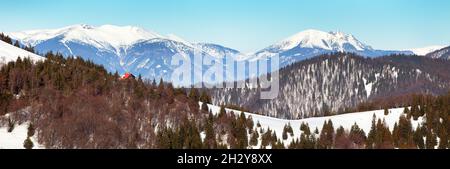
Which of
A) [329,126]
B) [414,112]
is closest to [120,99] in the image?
[329,126]

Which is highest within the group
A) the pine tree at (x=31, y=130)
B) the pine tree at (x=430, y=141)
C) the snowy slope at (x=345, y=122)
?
the snowy slope at (x=345, y=122)

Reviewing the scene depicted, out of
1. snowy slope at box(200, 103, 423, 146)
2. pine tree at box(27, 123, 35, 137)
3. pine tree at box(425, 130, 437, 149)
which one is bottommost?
pine tree at box(425, 130, 437, 149)

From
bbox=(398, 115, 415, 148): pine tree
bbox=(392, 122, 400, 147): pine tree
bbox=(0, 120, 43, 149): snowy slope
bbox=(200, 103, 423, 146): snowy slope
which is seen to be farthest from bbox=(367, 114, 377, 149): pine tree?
bbox=(0, 120, 43, 149): snowy slope

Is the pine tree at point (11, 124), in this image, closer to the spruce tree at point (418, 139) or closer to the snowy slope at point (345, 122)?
the snowy slope at point (345, 122)

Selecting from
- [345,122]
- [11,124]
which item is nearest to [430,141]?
[345,122]

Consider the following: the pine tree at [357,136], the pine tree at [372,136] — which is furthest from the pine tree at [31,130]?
the pine tree at [372,136]

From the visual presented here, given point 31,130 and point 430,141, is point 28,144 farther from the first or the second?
point 430,141

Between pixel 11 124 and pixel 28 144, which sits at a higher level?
pixel 11 124

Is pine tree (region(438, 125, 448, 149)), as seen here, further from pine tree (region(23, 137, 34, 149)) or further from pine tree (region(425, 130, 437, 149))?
pine tree (region(23, 137, 34, 149))

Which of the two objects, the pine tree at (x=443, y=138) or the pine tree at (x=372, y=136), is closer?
the pine tree at (x=372, y=136)

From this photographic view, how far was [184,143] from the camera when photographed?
136375 millimetres

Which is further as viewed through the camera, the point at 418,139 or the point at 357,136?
the point at 418,139

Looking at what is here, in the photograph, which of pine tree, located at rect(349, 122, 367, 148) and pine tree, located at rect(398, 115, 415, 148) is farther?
pine tree, located at rect(349, 122, 367, 148)
